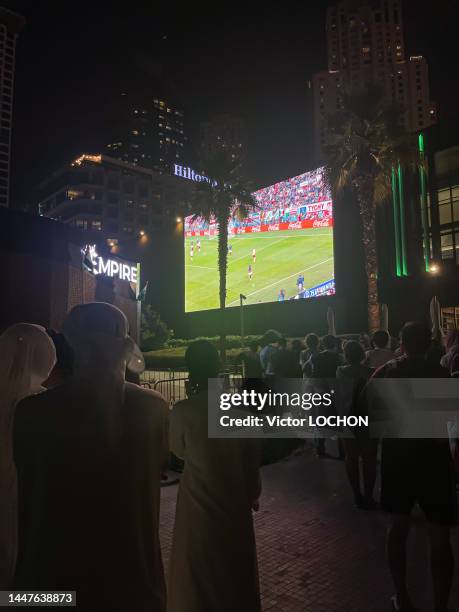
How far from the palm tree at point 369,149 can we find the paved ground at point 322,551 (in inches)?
596

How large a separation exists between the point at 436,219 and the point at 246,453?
28.3 meters

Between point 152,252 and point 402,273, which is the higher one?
point 152,252

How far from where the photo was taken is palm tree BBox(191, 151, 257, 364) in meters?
26.5

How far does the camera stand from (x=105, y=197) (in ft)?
334

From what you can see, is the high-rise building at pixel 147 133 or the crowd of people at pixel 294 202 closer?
the crowd of people at pixel 294 202

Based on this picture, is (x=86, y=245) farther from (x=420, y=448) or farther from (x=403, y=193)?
(x=403, y=193)

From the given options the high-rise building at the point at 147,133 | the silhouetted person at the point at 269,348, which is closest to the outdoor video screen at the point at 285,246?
the silhouetted person at the point at 269,348

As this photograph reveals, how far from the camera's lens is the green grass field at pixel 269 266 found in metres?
28.4

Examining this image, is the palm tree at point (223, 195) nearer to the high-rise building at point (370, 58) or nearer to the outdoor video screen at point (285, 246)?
the outdoor video screen at point (285, 246)

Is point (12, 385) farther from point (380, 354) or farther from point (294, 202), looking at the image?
point (294, 202)

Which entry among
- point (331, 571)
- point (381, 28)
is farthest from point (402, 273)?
point (381, 28)

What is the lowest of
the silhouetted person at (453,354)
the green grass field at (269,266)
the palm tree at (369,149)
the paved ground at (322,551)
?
the paved ground at (322,551)

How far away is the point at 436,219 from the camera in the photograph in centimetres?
2688

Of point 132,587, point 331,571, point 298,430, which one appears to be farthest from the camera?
point 298,430
